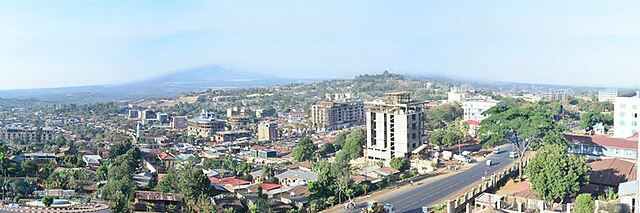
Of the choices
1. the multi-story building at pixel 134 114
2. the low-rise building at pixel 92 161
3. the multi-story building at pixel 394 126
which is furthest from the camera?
the multi-story building at pixel 134 114

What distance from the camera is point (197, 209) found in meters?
8.28

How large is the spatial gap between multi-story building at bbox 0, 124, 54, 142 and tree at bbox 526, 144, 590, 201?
756 inches

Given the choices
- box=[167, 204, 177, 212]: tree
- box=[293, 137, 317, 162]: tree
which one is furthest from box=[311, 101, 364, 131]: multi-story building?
box=[167, 204, 177, 212]: tree

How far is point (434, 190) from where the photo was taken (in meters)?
10.2

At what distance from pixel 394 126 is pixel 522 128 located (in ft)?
12.0

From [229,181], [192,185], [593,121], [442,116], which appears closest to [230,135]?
[442,116]

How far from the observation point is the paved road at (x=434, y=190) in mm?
9195

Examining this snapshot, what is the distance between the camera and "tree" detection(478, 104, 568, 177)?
10.5 meters

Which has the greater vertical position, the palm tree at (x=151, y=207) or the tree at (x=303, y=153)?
the palm tree at (x=151, y=207)

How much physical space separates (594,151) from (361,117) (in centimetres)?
1586

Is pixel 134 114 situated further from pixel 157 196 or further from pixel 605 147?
pixel 605 147

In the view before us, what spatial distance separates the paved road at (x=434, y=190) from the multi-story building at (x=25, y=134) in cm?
1654

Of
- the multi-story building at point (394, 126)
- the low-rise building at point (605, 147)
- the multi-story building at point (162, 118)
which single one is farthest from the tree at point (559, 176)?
the multi-story building at point (162, 118)

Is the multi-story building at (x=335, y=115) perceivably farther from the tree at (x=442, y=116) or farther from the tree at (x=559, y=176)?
the tree at (x=559, y=176)
